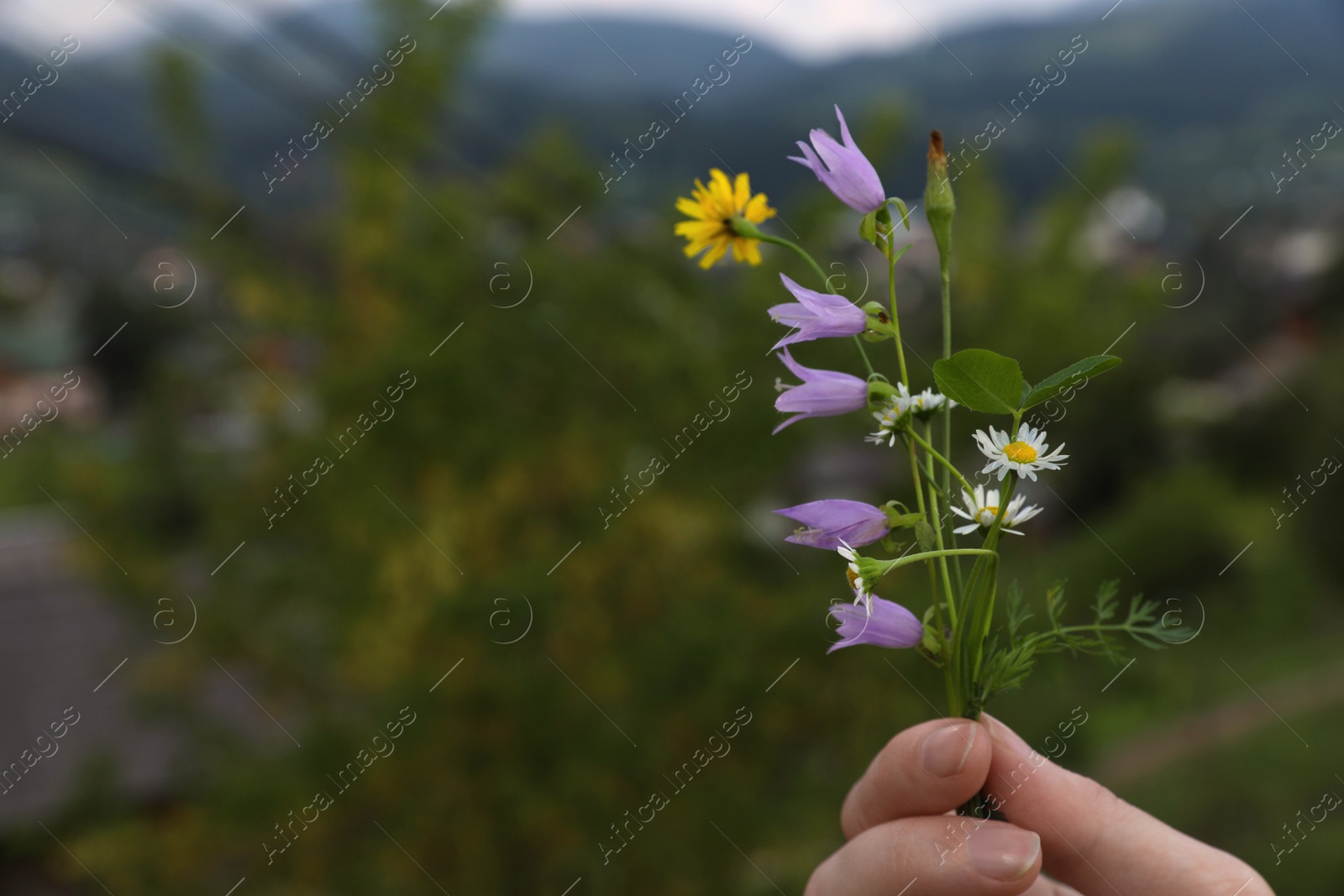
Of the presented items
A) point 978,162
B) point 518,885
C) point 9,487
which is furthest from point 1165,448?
point 9,487

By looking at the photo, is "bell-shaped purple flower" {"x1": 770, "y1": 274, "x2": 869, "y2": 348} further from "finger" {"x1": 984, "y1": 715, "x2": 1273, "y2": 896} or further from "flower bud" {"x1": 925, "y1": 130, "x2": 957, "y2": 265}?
"finger" {"x1": 984, "y1": 715, "x2": 1273, "y2": 896}

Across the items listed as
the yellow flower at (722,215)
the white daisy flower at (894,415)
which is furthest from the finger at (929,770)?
the yellow flower at (722,215)

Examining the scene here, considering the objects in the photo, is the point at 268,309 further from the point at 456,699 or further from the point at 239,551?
the point at 456,699

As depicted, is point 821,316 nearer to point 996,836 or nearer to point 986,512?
point 986,512

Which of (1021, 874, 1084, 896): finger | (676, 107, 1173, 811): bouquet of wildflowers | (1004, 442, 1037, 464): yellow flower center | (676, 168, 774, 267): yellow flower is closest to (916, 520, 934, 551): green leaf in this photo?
(676, 107, 1173, 811): bouquet of wildflowers

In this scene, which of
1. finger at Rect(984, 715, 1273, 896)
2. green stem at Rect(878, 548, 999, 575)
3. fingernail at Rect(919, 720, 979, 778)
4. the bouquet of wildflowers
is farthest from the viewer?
finger at Rect(984, 715, 1273, 896)

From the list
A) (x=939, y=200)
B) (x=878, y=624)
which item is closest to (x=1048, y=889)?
(x=878, y=624)
